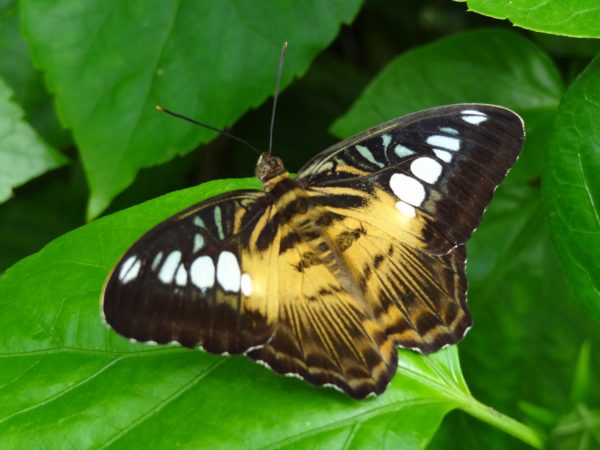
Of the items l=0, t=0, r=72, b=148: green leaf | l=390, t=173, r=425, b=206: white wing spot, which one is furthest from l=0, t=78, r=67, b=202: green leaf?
l=390, t=173, r=425, b=206: white wing spot

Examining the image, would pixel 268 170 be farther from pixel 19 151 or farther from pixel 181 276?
pixel 19 151

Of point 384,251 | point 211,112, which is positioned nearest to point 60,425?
point 384,251

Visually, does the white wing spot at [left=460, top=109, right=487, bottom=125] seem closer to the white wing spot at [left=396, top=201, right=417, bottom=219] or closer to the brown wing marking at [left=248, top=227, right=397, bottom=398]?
the white wing spot at [left=396, top=201, right=417, bottom=219]

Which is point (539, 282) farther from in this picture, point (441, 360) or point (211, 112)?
point (211, 112)

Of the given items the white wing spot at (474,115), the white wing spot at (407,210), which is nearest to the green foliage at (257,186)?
the white wing spot at (474,115)

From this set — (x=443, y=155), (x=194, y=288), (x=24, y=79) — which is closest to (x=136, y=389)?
(x=194, y=288)

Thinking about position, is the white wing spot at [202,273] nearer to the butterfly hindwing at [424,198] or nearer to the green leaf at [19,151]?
the butterfly hindwing at [424,198]
